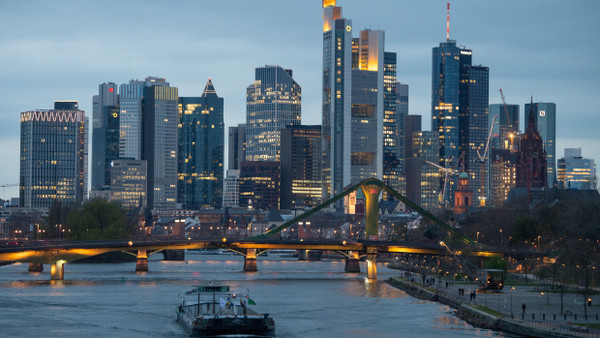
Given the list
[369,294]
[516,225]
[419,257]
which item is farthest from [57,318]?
[419,257]

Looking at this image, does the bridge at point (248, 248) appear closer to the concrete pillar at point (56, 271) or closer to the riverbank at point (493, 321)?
the concrete pillar at point (56, 271)

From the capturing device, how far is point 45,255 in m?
130

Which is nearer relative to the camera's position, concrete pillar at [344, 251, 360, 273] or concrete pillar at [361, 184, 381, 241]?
concrete pillar at [344, 251, 360, 273]

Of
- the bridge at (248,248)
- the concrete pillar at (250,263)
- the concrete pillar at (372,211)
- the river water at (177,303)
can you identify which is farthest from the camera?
the concrete pillar at (372,211)

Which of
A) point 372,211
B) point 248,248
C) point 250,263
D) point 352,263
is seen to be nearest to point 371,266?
point 352,263

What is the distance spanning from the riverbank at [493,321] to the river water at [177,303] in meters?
1.14

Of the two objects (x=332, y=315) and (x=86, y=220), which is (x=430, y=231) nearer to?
(x=86, y=220)

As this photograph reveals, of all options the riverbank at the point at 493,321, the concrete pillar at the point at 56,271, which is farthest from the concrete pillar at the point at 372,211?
the riverbank at the point at 493,321

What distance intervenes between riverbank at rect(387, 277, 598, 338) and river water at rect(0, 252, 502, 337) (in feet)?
3.73

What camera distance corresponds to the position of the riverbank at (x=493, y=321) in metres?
69.5

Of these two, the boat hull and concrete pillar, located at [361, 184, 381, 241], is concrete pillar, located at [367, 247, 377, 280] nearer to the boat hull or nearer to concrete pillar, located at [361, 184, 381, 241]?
concrete pillar, located at [361, 184, 381, 241]

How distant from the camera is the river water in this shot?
80.2m

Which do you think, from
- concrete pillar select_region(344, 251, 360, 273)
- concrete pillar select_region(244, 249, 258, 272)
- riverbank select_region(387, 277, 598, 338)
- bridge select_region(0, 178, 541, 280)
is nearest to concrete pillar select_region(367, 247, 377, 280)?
bridge select_region(0, 178, 541, 280)

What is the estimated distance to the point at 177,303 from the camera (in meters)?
101
